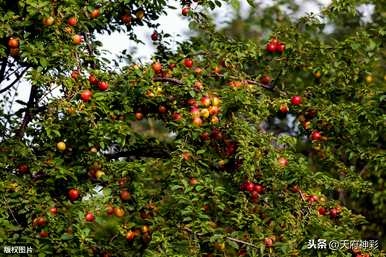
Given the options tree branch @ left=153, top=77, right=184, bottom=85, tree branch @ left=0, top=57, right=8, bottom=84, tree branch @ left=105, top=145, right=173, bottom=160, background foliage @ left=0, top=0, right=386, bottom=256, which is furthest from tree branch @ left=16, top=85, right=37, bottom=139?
tree branch @ left=153, top=77, right=184, bottom=85

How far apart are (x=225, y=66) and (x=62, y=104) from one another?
4.44 feet

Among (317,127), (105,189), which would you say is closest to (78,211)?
(105,189)

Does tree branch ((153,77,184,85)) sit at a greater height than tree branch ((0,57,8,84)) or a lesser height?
lesser

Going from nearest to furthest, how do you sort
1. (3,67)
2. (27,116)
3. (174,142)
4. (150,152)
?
(174,142)
(27,116)
(3,67)
(150,152)

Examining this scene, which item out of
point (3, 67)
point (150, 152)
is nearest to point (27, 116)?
point (3, 67)

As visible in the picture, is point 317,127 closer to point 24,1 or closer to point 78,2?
point 78,2

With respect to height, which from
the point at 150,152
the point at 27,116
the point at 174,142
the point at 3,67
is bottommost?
the point at 174,142

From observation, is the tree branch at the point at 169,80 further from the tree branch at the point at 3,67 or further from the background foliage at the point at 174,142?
the tree branch at the point at 3,67

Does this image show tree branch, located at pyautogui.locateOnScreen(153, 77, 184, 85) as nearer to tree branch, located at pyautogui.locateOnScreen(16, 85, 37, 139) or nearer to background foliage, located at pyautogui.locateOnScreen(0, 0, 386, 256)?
background foliage, located at pyautogui.locateOnScreen(0, 0, 386, 256)

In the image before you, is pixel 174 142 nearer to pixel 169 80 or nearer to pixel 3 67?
pixel 169 80

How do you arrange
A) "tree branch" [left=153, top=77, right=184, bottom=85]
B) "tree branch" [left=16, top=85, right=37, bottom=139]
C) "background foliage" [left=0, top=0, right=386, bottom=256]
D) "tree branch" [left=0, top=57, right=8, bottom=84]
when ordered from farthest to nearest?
"tree branch" [left=0, top=57, right=8, bottom=84] < "tree branch" [left=16, top=85, right=37, bottom=139] < "tree branch" [left=153, top=77, right=184, bottom=85] < "background foliage" [left=0, top=0, right=386, bottom=256]

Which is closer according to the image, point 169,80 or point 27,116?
point 169,80

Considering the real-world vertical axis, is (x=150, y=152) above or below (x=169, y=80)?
below

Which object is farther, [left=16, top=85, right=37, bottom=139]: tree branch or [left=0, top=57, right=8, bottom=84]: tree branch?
[left=0, top=57, right=8, bottom=84]: tree branch
